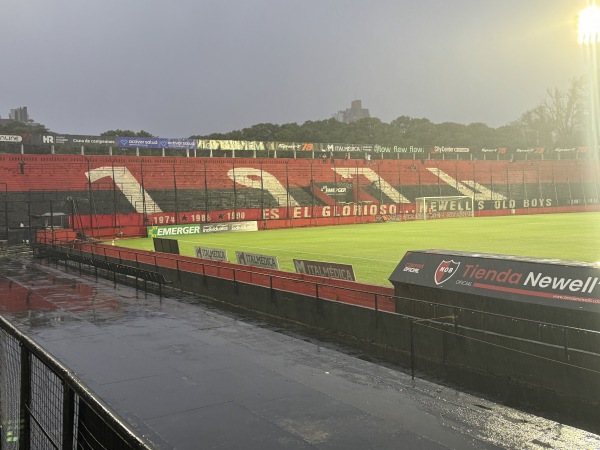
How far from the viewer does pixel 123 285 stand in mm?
24141

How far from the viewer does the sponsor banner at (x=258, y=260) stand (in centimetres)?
2056

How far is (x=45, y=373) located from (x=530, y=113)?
170892 mm

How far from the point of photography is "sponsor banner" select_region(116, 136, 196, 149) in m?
72.1

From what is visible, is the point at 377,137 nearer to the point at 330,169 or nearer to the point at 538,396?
the point at 330,169

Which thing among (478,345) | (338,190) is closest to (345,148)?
(338,190)

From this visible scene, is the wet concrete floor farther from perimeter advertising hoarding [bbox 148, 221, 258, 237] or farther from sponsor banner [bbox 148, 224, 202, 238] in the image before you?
perimeter advertising hoarding [bbox 148, 221, 258, 237]

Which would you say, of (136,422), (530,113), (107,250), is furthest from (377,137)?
(136,422)

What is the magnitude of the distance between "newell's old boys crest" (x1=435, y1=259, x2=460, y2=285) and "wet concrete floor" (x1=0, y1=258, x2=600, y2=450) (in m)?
2.42

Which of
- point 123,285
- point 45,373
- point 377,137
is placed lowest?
point 123,285

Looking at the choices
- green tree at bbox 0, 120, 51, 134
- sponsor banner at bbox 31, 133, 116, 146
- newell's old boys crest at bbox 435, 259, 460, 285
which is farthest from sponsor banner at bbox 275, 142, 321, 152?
newell's old boys crest at bbox 435, 259, 460, 285

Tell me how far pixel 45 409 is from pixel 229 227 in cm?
5119

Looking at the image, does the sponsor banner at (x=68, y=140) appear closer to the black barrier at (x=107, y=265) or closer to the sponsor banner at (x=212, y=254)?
the black barrier at (x=107, y=265)

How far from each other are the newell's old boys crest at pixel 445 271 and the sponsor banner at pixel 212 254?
13.1 m

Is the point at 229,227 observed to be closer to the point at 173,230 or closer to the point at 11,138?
the point at 173,230
